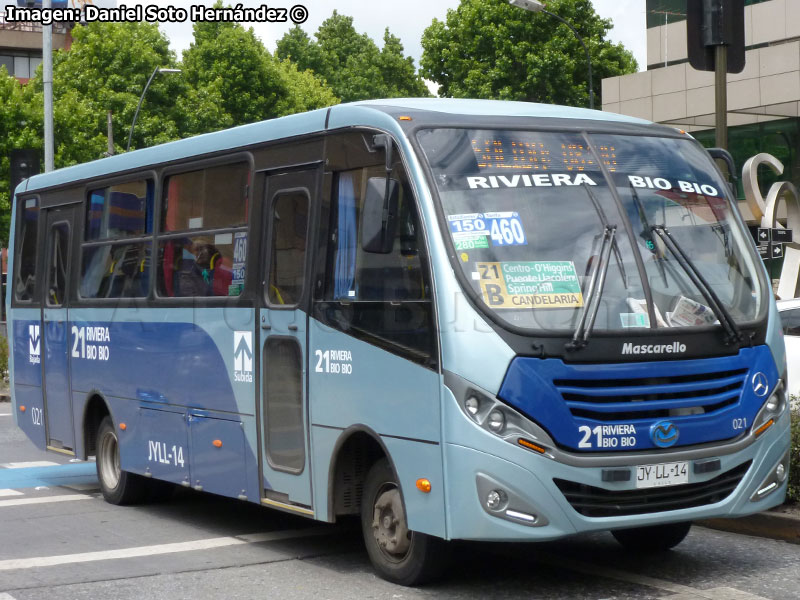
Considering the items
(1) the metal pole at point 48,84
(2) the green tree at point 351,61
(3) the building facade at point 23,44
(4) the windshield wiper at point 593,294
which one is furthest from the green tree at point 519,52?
(4) the windshield wiper at point 593,294

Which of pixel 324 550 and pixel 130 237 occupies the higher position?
pixel 130 237

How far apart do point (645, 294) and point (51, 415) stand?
718cm

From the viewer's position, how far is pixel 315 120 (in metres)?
8.08

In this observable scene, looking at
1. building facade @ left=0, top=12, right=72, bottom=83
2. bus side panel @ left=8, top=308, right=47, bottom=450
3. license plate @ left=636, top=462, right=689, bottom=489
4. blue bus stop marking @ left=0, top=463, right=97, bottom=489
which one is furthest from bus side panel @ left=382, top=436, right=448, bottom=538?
building facade @ left=0, top=12, right=72, bottom=83

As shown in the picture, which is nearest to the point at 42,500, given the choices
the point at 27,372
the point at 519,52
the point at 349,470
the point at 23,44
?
the point at 27,372

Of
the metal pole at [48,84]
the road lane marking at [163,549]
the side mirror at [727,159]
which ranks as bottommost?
the road lane marking at [163,549]

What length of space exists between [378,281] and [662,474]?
1926 millimetres

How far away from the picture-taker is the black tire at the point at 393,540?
23.2 feet

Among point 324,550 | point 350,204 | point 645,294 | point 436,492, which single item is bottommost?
point 324,550

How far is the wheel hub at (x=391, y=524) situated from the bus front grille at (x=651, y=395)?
126 centimetres

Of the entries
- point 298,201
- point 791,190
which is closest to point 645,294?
point 298,201

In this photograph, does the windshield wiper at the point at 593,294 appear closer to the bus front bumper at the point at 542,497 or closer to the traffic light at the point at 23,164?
the bus front bumper at the point at 542,497

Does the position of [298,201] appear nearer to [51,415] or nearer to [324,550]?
[324,550]

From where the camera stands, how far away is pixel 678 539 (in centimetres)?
807
